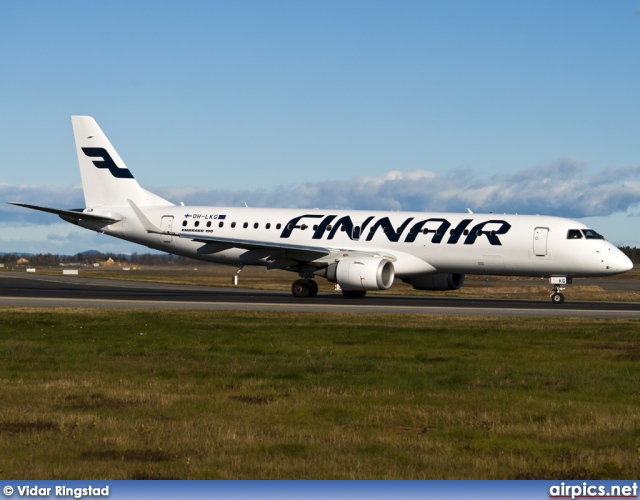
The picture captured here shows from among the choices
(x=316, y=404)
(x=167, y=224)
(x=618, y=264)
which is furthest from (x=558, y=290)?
(x=316, y=404)

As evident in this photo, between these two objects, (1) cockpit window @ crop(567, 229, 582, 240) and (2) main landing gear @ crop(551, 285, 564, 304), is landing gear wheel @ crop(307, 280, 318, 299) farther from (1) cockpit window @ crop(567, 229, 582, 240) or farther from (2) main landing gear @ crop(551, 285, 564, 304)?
(1) cockpit window @ crop(567, 229, 582, 240)

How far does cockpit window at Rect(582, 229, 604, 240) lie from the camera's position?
38.2m

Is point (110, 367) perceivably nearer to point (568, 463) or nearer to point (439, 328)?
point (568, 463)

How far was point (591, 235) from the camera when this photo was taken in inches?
1507

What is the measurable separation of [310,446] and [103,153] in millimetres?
40242

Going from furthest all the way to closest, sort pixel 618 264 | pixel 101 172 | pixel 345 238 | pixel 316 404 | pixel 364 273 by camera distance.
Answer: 1. pixel 101 172
2. pixel 345 238
3. pixel 364 273
4. pixel 618 264
5. pixel 316 404

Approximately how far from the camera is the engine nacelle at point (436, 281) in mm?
41938

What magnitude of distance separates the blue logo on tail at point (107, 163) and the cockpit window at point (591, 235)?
24032 millimetres

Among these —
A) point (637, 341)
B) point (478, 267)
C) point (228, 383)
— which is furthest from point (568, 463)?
point (478, 267)

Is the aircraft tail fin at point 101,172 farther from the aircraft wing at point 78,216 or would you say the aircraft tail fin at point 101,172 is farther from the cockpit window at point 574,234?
the cockpit window at point 574,234

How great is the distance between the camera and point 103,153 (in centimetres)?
4775

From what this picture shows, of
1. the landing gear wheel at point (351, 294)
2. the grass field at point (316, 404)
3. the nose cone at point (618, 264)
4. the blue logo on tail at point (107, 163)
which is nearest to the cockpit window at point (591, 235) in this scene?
the nose cone at point (618, 264)

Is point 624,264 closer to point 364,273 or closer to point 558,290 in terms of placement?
point 558,290

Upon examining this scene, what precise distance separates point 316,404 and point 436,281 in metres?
29.9
